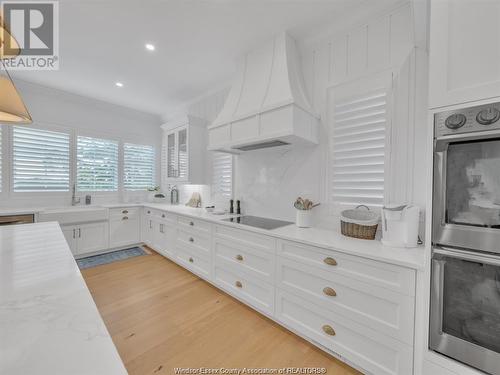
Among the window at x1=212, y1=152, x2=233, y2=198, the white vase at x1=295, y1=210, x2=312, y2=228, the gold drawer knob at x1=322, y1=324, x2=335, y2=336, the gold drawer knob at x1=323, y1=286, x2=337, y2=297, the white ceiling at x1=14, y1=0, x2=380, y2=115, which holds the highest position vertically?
the white ceiling at x1=14, y1=0, x2=380, y2=115

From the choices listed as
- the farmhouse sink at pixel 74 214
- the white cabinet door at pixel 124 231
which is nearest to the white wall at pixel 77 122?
the farmhouse sink at pixel 74 214

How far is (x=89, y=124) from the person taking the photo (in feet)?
12.6

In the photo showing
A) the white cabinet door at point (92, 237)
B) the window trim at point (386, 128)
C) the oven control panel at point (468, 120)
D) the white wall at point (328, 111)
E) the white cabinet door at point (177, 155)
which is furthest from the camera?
the white cabinet door at point (177, 155)

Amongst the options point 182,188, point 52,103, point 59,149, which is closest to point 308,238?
point 182,188

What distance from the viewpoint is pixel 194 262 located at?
109 inches

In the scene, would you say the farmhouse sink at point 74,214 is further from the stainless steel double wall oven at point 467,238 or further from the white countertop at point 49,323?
the stainless steel double wall oven at point 467,238

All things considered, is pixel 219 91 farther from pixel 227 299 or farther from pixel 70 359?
pixel 70 359

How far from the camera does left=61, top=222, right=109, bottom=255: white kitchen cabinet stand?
128 inches

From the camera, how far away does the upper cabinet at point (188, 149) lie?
3418mm

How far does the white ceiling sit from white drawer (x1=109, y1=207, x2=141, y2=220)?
2.08 meters

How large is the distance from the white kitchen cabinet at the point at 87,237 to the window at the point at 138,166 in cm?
107

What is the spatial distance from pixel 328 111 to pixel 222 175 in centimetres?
183

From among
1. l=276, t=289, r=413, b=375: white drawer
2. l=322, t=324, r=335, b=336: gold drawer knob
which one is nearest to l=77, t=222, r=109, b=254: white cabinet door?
l=276, t=289, r=413, b=375: white drawer

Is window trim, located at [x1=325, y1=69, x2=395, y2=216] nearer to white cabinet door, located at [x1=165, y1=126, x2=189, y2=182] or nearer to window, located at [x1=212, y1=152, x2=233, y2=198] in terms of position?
window, located at [x1=212, y1=152, x2=233, y2=198]
